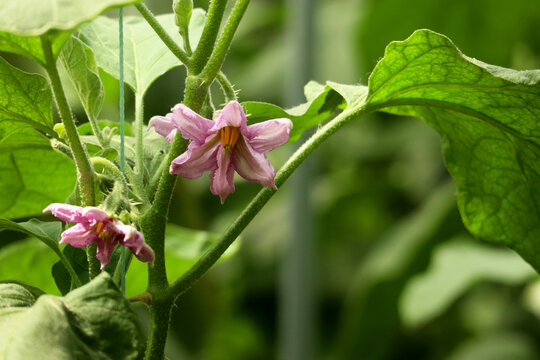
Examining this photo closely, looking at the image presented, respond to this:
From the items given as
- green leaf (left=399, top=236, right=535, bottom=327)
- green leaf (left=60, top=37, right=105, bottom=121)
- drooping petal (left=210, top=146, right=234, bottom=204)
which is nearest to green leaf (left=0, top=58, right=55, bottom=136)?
green leaf (left=60, top=37, right=105, bottom=121)

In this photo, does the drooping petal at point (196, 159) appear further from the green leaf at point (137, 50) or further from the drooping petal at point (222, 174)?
the green leaf at point (137, 50)

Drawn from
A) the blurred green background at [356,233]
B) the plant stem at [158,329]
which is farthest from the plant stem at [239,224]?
the blurred green background at [356,233]

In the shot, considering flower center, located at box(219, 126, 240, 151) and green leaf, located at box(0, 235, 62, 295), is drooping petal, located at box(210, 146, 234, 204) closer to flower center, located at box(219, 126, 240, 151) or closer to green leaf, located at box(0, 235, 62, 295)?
flower center, located at box(219, 126, 240, 151)

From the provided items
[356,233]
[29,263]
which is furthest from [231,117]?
[356,233]

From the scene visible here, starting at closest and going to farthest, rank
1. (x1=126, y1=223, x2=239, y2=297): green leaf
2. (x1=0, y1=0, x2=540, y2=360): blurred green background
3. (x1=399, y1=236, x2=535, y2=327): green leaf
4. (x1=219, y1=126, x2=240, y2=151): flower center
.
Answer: (x1=219, y1=126, x2=240, y2=151): flower center, (x1=126, y1=223, x2=239, y2=297): green leaf, (x1=399, y1=236, x2=535, y2=327): green leaf, (x1=0, y1=0, x2=540, y2=360): blurred green background

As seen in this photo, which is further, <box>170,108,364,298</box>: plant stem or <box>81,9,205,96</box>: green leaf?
<box>81,9,205,96</box>: green leaf

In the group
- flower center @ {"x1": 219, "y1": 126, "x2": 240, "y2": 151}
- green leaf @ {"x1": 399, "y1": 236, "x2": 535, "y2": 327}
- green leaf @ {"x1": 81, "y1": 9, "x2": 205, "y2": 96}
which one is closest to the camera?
flower center @ {"x1": 219, "y1": 126, "x2": 240, "y2": 151}

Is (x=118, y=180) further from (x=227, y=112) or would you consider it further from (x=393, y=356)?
(x=393, y=356)
